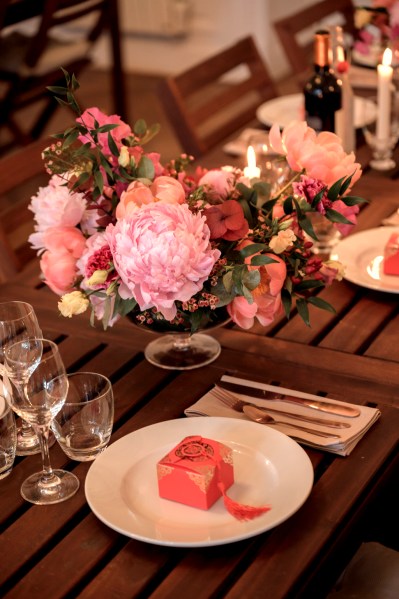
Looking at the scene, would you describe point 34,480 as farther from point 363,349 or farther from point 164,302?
point 363,349

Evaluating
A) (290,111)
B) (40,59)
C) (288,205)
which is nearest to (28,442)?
(288,205)

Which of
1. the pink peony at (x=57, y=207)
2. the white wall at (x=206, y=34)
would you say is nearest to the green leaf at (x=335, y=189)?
the pink peony at (x=57, y=207)

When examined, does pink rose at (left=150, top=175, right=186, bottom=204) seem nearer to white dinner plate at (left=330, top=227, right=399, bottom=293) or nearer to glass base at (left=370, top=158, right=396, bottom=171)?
white dinner plate at (left=330, top=227, right=399, bottom=293)

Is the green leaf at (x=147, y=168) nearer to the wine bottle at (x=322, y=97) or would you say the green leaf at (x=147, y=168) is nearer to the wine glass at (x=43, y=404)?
the wine glass at (x=43, y=404)

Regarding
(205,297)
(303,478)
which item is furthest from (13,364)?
(303,478)

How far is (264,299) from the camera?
1247mm

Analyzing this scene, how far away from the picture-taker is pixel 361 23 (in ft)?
7.98

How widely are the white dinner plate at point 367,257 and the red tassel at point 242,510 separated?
0.59 metres

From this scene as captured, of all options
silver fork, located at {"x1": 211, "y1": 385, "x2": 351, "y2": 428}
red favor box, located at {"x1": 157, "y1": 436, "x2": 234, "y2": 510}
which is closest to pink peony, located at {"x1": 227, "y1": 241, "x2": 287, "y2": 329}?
silver fork, located at {"x1": 211, "y1": 385, "x2": 351, "y2": 428}

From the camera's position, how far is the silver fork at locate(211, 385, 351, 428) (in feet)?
3.95

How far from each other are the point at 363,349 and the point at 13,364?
0.52 metres

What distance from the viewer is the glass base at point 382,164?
6.84ft

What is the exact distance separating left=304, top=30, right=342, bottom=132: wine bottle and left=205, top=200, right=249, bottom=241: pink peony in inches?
30.6

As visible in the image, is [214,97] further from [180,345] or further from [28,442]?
[28,442]
